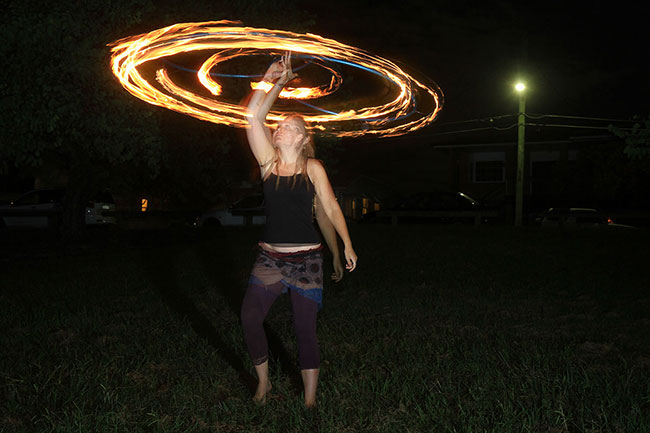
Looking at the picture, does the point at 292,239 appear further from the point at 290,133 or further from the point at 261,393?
the point at 261,393

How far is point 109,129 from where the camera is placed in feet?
42.6

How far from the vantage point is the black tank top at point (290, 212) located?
4.48 meters

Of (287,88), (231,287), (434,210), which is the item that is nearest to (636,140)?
(287,88)

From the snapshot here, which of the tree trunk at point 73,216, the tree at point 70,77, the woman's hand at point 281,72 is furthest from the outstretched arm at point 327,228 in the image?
the tree trunk at point 73,216

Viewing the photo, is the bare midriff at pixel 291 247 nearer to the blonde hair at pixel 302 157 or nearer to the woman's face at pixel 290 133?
the blonde hair at pixel 302 157

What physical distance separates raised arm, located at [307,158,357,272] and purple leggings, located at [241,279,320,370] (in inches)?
16.8

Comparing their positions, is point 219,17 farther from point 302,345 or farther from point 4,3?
point 302,345

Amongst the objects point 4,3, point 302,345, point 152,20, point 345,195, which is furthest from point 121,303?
point 345,195

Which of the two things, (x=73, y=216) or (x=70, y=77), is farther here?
(x=73, y=216)

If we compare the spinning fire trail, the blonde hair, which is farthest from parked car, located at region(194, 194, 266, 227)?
the blonde hair

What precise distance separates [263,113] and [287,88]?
4.56 m

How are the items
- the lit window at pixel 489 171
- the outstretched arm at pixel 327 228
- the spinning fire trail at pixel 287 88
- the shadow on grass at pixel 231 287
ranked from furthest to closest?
the lit window at pixel 489 171, the spinning fire trail at pixel 287 88, the shadow on grass at pixel 231 287, the outstretched arm at pixel 327 228

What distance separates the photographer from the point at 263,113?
185 inches

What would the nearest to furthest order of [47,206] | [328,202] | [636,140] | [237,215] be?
[328,202], [636,140], [47,206], [237,215]
